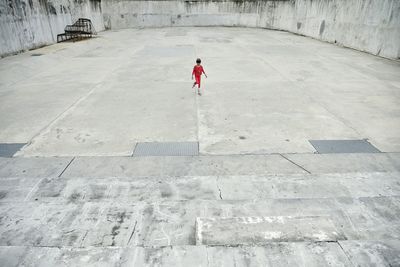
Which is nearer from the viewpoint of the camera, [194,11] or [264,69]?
[264,69]

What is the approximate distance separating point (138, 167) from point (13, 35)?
1430 cm

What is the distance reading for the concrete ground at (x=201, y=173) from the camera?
9.15 feet

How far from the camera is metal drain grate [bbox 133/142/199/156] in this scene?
212 inches

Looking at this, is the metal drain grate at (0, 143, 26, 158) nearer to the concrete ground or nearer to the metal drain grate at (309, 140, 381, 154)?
the concrete ground

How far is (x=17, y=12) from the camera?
15.1 meters

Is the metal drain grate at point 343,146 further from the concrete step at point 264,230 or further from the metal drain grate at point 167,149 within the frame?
the concrete step at point 264,230

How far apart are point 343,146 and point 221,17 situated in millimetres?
28648

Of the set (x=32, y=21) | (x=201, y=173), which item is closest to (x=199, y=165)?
(x=201, y=173)

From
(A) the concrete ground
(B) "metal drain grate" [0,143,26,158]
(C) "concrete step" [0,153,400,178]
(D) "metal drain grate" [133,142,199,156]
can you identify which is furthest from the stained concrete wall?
(D) "metal drain grate" [133,142,199,156]

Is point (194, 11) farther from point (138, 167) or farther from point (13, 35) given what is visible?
point (138, 167)

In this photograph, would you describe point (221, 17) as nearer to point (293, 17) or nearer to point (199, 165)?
point (293, 17)

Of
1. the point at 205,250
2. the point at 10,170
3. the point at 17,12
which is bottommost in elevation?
the point at 10,170

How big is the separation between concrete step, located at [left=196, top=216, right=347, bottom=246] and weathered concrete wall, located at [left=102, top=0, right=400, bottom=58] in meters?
13.8

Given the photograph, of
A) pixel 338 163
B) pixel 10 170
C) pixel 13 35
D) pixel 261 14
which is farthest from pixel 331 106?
pixel 261 14
